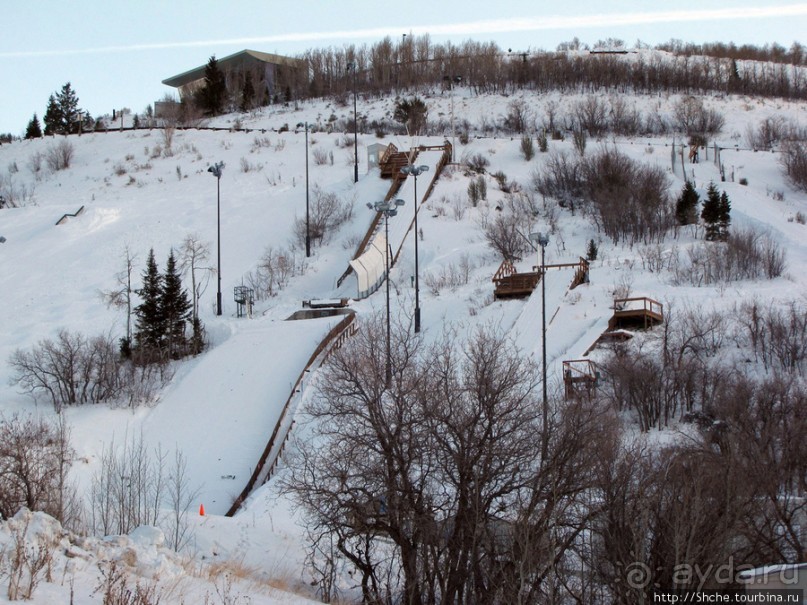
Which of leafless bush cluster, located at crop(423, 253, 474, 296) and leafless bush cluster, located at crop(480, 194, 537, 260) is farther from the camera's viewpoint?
leafless bush cluster, located at crop(480, 194, 537, 260)

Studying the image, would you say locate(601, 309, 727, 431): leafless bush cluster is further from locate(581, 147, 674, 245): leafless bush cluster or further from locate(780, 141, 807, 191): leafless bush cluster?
locate(780, 141, 807, 191): leafless bush cluster

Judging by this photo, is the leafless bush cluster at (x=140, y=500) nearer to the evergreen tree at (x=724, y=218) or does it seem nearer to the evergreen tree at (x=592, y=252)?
the evergreen tree at (x=592, y=252)

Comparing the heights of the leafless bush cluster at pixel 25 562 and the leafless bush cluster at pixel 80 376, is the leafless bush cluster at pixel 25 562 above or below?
above

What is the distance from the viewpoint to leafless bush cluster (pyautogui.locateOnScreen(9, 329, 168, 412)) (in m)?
28.4

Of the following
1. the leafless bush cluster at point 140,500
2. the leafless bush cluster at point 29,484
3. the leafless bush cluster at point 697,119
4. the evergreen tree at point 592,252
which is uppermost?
the leafless bush cluster at point 697,119

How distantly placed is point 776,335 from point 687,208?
16.2 meters

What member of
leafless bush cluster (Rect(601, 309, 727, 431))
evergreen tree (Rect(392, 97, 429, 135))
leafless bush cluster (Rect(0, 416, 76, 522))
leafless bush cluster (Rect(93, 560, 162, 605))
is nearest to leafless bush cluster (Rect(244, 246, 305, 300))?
leafless bush cluster (Rect(601, 309, 727, 431))

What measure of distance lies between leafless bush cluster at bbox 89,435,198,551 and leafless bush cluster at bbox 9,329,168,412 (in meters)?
3.82

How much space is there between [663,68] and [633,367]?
2351 inches

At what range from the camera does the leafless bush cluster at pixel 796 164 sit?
49875 millimetres

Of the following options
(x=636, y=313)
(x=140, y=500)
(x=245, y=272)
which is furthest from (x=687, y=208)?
(x=140, y=500)

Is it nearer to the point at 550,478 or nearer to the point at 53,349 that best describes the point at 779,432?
the point at 550,478

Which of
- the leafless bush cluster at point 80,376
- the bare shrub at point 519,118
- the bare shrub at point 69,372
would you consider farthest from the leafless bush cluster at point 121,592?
the bare shrub at point 519,118

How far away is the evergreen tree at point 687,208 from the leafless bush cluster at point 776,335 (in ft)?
44.0
